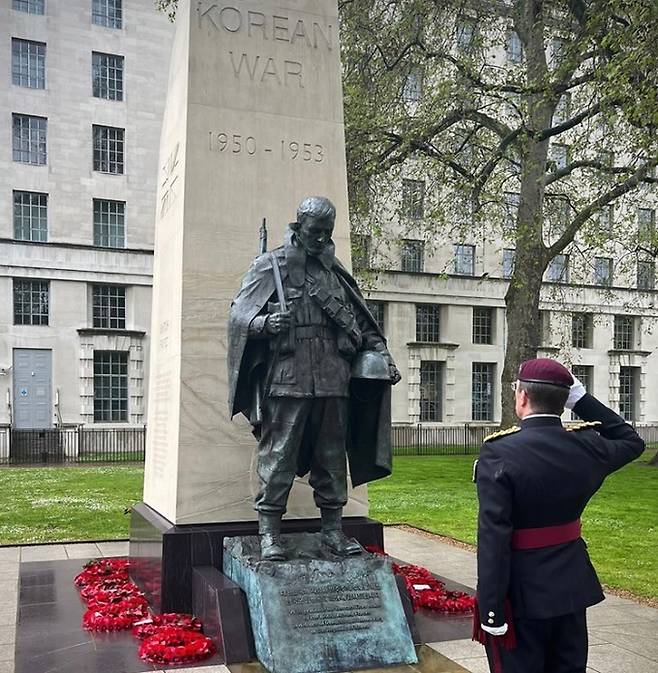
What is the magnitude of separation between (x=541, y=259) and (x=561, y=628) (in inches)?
693

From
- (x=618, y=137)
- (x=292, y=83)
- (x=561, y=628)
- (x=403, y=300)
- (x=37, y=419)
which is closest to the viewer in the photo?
(x=561, y=628)

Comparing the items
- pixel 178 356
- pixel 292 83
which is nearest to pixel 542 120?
pixel 292 83

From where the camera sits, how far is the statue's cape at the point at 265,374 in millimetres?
6031

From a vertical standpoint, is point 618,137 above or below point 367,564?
above

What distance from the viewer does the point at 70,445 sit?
30172 millimetres

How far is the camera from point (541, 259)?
811 inches

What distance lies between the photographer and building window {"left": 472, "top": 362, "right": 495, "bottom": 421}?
3922cm

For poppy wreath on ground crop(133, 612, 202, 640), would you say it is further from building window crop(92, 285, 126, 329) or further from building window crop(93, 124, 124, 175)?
building window crop(93, 124, 124, 175)

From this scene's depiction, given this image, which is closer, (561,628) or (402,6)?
(561,628)

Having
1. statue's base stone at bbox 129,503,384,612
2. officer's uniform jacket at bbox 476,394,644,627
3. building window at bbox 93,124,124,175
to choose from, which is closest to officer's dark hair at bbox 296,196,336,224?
officer's uniform jacket at bbox 476,394,644,627

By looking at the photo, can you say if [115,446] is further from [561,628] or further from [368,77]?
[561,628]

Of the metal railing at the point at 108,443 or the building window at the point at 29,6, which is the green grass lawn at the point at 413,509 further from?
the building window at the point at 29,6

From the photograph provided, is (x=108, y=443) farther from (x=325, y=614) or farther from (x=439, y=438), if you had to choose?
(x=325, y=614)

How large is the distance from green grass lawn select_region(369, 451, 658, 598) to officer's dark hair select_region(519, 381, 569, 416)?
218 inches
